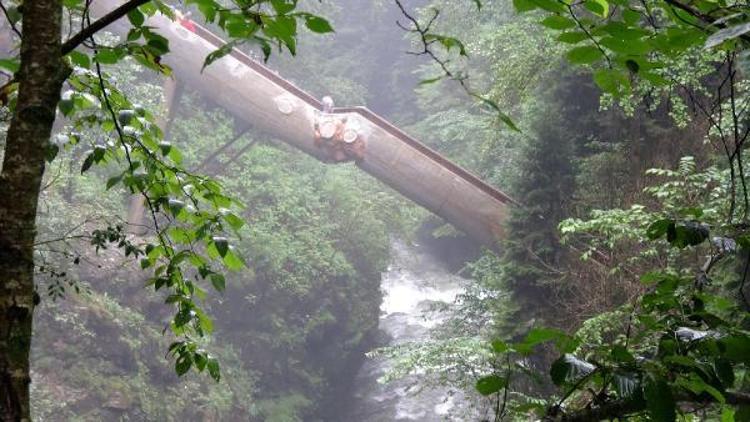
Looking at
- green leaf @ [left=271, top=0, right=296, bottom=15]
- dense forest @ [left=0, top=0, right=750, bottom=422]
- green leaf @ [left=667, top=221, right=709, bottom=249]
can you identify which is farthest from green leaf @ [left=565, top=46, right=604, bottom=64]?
green leaf @ [left=271, top=0, right=296, bottom=15]

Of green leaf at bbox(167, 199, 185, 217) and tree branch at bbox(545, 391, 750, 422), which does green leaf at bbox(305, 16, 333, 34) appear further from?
green leaf at bbox(167, 199, 185, 217)

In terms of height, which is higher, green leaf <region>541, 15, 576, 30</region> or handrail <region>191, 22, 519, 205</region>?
handrail <region>191, 22, 519, 205</region>

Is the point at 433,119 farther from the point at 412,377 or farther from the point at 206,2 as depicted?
the point at 206,2

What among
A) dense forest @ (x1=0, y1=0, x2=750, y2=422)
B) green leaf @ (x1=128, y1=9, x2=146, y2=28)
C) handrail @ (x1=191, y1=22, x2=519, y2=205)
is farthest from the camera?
handrail @ (x1=191, y1=22, x2=519, y2=205)

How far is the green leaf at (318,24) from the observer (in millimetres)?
1106

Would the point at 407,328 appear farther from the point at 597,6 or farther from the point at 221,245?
the point at 597,6

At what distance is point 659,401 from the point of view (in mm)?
920

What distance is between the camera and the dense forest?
3.70 feet

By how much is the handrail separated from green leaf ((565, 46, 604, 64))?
23.1 ft

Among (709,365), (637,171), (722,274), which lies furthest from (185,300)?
(637,171)

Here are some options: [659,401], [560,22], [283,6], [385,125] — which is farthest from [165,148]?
[385,125]

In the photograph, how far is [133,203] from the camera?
11273 mm

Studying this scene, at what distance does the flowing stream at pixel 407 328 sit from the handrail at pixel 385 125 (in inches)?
114

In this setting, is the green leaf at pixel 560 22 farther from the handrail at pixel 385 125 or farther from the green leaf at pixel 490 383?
the handrail at pixel 385 125
